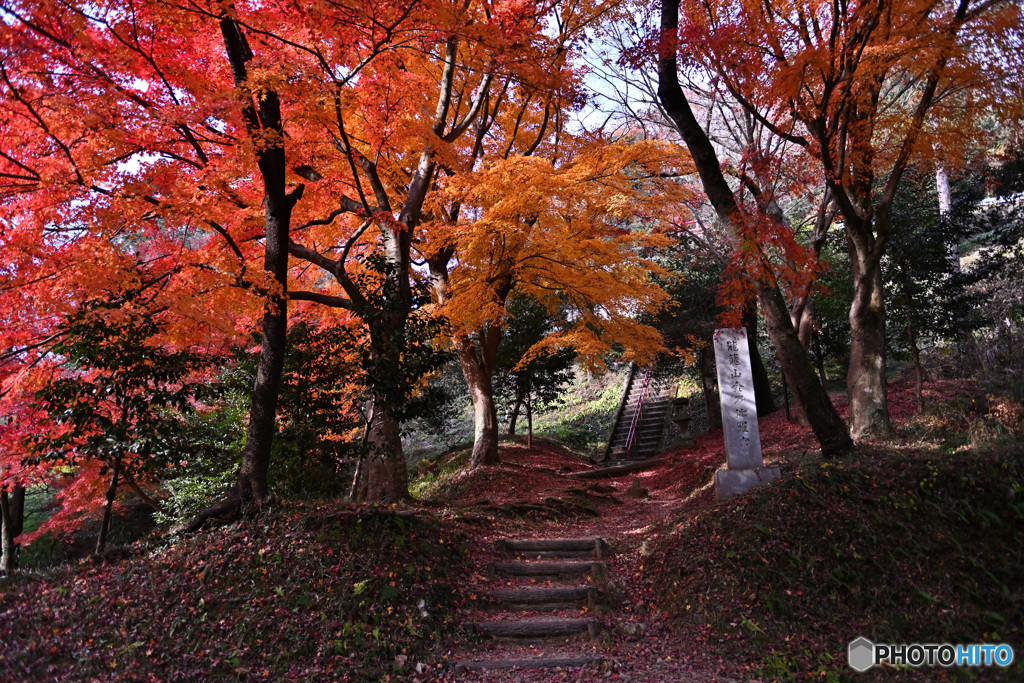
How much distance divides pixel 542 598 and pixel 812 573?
2.49 meters

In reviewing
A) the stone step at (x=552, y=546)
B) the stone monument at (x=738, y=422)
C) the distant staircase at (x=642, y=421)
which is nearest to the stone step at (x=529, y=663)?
the stone step at (x=552, y=546)

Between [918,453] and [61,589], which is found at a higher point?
[918,453]

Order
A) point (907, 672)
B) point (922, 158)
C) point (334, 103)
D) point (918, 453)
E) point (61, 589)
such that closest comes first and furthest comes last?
point (907, 672), point (61, 589), point (918, 453), point (334, 103), point (922, 158)

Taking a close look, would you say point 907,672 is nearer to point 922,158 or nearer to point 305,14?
point 922,158

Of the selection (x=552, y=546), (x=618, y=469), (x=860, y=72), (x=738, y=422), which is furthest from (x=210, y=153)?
(x=618, y=469)

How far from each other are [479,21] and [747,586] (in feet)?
30.1

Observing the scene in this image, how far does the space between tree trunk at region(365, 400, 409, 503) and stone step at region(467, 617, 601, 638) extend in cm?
313

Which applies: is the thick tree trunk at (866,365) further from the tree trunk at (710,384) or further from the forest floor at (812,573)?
the tree trunk at (710,384)

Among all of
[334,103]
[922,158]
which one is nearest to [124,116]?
[334,103]

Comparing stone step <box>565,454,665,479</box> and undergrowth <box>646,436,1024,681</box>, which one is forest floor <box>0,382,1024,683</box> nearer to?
undergrowth <box>646,436,1024,681</box>

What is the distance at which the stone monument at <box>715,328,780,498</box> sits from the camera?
21.9 feet

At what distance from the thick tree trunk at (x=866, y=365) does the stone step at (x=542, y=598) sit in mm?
5189

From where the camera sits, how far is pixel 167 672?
4.06 metres

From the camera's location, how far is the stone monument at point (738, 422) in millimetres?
6664
